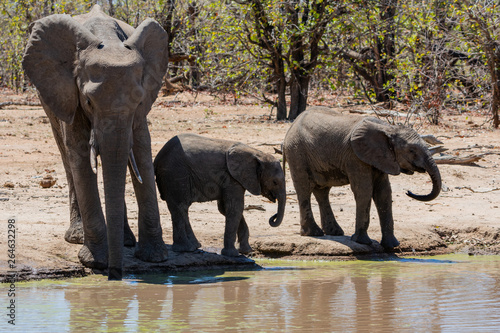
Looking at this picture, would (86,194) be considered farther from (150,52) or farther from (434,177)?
(434,177)

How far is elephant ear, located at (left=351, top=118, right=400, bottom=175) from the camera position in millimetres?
9703

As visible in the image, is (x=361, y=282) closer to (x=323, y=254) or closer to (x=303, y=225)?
(x=323, y=254)

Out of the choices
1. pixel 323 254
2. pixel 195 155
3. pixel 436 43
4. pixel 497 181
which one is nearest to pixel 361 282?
pixel 323 254

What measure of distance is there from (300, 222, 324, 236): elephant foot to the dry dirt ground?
0.45ft

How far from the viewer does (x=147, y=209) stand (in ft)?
25.9

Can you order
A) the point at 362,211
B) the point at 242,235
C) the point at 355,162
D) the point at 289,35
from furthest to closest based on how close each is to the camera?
the point at 289,35 → the point at 355,162 → the point at 362,211 → the point at 242,235

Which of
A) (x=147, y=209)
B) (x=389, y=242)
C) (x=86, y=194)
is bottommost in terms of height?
(x=389, y=242)

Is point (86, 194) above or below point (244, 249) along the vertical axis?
above

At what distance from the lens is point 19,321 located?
5.73 metres

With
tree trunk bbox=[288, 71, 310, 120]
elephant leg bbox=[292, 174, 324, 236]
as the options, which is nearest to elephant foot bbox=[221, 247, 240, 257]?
elephant leg bbox=[292, 174, 324, 236]

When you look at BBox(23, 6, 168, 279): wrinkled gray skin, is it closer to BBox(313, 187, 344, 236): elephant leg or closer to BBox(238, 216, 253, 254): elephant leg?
BBox(238, 216, 253, 254): elephant leg

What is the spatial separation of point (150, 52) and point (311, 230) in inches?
132

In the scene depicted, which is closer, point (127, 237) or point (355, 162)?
point (127, 237)

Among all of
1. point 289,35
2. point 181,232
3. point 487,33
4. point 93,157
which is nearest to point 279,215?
point 181,232
